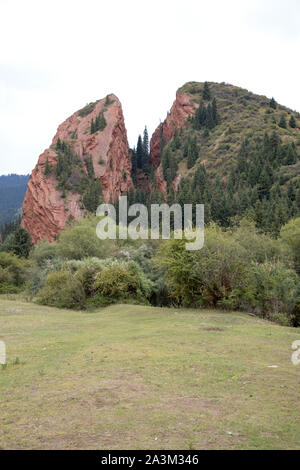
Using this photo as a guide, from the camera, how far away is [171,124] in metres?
132

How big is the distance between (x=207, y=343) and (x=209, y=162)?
89.6m

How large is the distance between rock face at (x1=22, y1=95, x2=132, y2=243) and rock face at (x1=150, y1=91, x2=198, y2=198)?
44.4 feet

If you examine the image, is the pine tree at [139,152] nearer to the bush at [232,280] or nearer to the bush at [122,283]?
the bush at [122,283]

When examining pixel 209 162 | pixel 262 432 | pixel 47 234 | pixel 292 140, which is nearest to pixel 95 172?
pixel 47 234

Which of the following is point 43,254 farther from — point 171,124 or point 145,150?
point 145,150

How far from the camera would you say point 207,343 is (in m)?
13.3

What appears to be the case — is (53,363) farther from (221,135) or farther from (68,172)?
(221,135)

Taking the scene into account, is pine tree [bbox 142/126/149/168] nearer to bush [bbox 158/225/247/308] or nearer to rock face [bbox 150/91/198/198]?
rock face [bbox 150/91/198/198]

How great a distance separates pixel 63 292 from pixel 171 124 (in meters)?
111

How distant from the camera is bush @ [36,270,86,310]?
102 ft

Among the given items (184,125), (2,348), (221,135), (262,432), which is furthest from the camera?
(184,125)

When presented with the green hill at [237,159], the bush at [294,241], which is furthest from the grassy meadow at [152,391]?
the green hill at [237,159]

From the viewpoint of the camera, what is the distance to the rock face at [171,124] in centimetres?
12612

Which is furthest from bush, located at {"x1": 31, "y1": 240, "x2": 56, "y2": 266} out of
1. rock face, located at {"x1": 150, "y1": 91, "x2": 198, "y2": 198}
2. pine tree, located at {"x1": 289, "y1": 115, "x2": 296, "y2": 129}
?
pine tree, located at {"x1": 289, "y1": 115, "x2": 296, "y2": 129}
